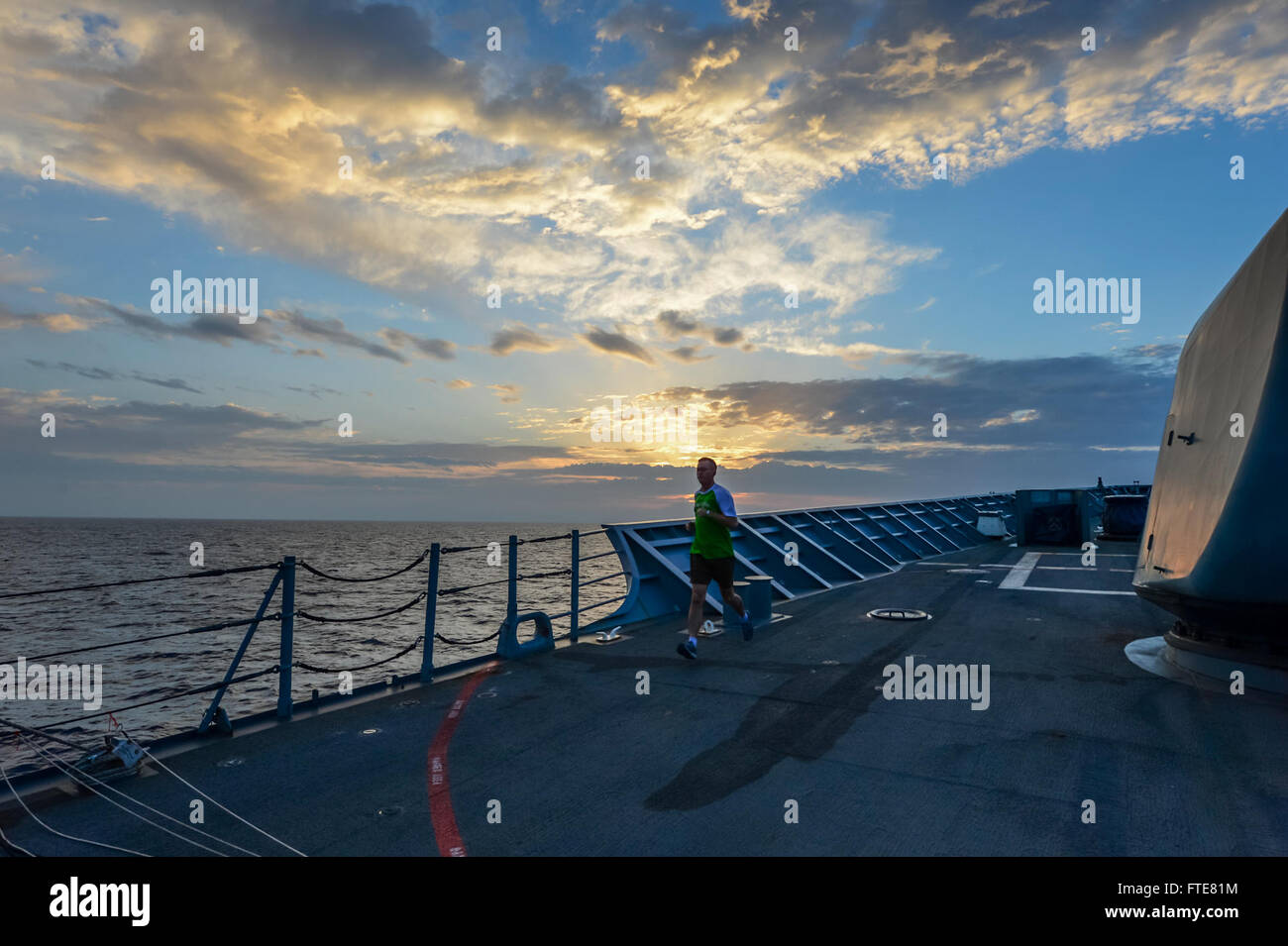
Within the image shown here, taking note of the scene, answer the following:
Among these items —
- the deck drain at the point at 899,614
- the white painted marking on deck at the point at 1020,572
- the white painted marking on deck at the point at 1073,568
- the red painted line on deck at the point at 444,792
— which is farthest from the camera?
the white painted marking on deck at the point at 1073,568

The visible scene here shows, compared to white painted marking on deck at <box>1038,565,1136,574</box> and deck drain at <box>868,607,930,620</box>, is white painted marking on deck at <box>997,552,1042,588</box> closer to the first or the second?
white painted marking on deck at <box>1038,565,1136,574</box>

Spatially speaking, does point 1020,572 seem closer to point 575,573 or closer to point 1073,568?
point 1073,568

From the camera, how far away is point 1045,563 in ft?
53.8

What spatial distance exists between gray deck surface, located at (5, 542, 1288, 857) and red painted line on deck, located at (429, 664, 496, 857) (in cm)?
6

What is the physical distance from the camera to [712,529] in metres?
7.42

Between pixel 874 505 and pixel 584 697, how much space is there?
1675 cm

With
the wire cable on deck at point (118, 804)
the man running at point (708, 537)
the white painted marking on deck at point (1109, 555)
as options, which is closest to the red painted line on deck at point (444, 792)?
Answer: the wire cable on deck at point (118, 804)

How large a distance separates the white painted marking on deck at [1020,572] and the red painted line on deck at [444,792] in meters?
11.2

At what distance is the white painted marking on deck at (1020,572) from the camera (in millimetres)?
12719

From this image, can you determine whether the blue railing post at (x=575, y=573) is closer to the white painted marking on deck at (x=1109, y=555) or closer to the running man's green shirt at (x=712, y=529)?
the running man's green shirt at (x=712, y=529)

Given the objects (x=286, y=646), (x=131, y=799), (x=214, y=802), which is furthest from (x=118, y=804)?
(x=286, y=646)
